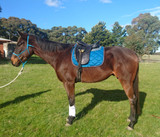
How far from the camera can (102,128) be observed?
2838mm

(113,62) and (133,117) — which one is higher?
(113,62)

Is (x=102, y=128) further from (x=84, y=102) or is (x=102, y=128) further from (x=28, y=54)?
(x=28, y=54)

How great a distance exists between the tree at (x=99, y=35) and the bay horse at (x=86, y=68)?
1138 inches

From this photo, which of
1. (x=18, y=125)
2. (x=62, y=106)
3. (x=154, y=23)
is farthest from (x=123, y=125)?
(x=154, y=23)

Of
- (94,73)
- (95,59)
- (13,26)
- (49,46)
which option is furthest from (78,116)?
(13,26)

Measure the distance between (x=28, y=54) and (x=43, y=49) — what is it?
0.40 meters

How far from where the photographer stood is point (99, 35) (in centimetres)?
3197

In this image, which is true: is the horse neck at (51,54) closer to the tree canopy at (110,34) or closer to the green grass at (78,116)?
the green grass at (78,116)

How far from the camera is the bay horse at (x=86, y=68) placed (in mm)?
2752

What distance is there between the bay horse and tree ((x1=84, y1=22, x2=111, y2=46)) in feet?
94.8

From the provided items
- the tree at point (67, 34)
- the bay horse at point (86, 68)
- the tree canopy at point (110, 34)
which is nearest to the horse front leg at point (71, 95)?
the bay horse at point (86, 68)

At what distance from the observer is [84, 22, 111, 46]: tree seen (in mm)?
31263

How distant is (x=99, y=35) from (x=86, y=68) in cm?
3102

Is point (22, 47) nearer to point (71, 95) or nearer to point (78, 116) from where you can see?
point (71, 95)
